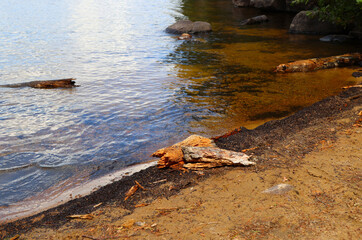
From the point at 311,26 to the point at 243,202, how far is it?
20.6 metres

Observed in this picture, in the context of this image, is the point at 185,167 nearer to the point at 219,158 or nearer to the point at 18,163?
the point at 219,158

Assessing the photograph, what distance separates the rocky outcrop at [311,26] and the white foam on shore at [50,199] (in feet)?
62.6

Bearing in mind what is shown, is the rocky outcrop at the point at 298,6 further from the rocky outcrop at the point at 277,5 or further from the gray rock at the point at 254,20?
the gray rock at the point at 254,20

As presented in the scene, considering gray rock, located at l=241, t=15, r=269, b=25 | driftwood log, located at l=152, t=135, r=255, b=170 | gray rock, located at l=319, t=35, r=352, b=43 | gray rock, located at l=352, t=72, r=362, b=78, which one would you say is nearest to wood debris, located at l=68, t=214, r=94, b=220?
driftwood log, located at l=152, t=135, r=255, b=170

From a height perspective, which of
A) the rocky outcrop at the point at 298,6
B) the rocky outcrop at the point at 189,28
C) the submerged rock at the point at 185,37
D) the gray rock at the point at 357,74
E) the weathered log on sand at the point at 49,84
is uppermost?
the rocky outcrop at the point at 298,6

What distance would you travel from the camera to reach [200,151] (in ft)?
18.1

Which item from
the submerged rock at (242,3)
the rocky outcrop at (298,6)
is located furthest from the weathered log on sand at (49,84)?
the submerged rock at (242,3)

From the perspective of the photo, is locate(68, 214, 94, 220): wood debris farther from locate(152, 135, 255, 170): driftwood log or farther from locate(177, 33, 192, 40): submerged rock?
locate(177, 33, 192, 40): submerged rock

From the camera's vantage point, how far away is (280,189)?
4379mm

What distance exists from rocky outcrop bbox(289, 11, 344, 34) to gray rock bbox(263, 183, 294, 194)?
1920 centimetres

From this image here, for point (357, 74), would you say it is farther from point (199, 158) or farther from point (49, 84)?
point (49, 84)

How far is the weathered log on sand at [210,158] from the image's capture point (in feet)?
17.4

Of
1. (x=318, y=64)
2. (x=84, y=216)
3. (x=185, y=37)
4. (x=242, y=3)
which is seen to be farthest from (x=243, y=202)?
(x=242, y=3)

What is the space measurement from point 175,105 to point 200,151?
15.9ft
